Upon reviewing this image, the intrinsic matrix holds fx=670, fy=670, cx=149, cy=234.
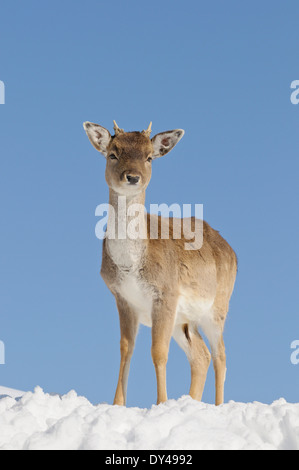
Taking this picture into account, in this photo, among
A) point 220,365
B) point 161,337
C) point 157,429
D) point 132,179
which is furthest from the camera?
point 220,365

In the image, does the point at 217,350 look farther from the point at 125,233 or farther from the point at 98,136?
the point at 98,136

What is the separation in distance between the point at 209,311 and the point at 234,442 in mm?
5442

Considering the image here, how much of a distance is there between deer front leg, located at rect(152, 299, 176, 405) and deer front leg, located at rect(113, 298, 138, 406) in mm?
574

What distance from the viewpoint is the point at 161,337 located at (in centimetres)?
984

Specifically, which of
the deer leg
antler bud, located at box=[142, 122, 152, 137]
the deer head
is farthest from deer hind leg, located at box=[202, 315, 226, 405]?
antler bud, located at box=[142, 122, 152, 137]

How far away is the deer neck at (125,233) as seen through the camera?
10.1m

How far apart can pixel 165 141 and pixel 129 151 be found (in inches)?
36.3

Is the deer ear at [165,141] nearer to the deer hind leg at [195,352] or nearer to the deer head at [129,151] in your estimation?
the deer head at [129,151]

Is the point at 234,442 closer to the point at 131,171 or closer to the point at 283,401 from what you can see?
the point at 283,401

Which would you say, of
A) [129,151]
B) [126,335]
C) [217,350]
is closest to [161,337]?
[126,335]

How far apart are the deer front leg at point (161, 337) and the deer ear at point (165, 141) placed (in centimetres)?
245

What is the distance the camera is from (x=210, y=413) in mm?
7055

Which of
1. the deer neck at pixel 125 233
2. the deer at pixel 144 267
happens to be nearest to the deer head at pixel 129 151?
the deer at pixel 144 267

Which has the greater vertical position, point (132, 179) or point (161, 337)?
point (132, 179)
